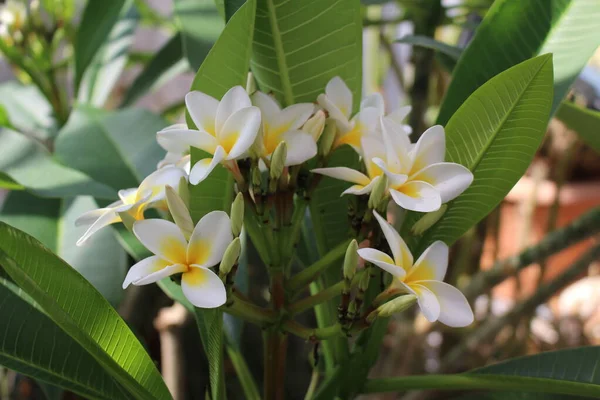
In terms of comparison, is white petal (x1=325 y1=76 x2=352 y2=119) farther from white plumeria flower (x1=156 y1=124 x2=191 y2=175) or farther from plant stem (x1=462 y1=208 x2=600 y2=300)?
plant stem (x1=462 y1=208 x2=600 y2=300)

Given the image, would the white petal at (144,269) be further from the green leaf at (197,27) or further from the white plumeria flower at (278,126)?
the green leaf at (197,27)

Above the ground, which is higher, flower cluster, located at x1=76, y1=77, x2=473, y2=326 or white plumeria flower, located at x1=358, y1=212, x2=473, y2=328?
flower cluster, located at x1=76, y1=77, x2=473, y2=326

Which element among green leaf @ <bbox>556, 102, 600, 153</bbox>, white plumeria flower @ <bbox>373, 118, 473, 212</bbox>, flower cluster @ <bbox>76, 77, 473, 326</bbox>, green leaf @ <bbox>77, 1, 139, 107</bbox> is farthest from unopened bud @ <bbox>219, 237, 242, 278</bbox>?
green leaf @ <bbox>77, 1, 139, 107</bbox>

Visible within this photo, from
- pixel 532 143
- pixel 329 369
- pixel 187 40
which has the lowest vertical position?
pixel 329 369

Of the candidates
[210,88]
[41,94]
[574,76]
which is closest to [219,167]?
[210,88]

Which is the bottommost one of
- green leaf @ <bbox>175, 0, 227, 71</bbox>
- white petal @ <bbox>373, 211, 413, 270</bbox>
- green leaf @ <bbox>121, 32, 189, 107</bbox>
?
white petal @ <bbox>373, 211, 413, 270</bbox>

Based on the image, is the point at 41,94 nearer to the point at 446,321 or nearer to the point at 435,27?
the point at 435,27
